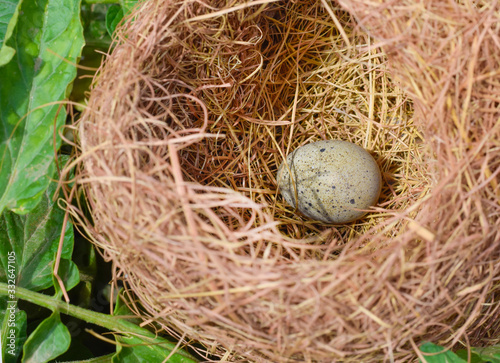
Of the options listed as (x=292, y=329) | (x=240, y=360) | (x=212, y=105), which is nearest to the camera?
(x=292, y=329)

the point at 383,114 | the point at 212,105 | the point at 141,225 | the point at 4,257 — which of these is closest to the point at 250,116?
the point at 212,105

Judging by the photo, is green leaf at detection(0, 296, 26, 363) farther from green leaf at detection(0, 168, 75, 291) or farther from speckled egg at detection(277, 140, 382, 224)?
speckled egg at detection(277, 140, 382, 224)

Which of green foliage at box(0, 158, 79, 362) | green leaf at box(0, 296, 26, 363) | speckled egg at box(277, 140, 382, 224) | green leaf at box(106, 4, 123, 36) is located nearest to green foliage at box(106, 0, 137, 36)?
green leaf at box(106, 4, 123, 36)

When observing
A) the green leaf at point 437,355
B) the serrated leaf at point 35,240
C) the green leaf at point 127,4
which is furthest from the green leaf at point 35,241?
the green leaf at point 437,355

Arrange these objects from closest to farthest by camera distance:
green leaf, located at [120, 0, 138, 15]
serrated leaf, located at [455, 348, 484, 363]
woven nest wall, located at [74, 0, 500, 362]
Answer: woven nest wall, located at [74, 0, 500, 362]
serrated leaf, located at [455, 348, 484, 363]
green leaf, located at [120, 0, 138, 15]

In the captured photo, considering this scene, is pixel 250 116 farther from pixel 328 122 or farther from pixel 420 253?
pixel 420 253

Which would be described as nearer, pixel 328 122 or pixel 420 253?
pixel 420 253
